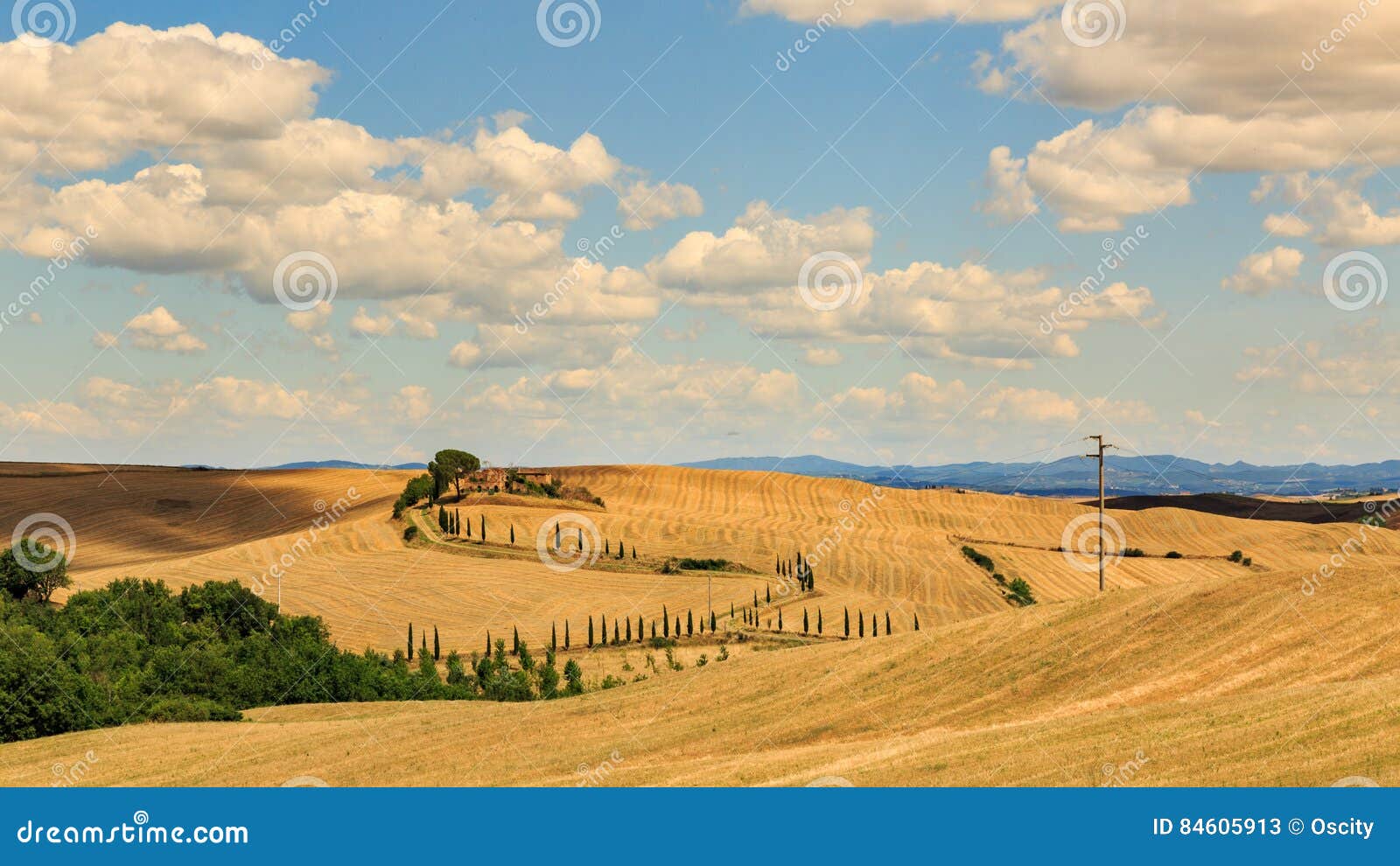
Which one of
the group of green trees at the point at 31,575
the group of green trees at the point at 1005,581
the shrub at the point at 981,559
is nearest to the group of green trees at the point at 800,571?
the group of green trees at the point at 1005,581

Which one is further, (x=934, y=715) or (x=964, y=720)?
(x=934, y=715)

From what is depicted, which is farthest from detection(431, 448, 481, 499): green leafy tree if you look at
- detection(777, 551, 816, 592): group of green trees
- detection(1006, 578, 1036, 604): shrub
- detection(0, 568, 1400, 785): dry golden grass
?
detection(0, 568, 1400, 785): dry golden grass

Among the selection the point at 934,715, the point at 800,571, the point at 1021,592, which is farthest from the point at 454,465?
the point at 934,715

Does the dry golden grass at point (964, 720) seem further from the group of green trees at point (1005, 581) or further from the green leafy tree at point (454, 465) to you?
the green leafy tree at point (454, 465)

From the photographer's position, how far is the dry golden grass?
3017cm

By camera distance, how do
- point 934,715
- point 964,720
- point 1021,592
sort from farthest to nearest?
point 1021,592 → point 934,715 → point 964,720

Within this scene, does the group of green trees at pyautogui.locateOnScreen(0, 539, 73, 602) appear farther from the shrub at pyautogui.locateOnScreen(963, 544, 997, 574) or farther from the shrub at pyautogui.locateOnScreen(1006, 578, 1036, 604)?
the shrub at pyautogui.locateOnScreen(963, 544, 997, 574)

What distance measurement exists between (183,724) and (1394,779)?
5056 centimetres

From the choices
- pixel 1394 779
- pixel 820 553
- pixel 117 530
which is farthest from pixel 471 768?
pixel 117 530

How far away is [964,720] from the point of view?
40.2m

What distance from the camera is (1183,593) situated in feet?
155

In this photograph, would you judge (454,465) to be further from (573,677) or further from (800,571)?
(573,677)

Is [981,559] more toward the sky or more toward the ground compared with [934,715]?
more toward the sky

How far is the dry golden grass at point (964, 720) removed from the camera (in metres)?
30.2
